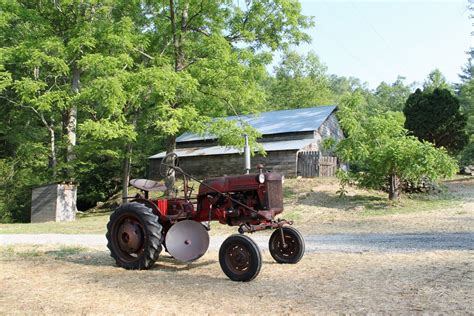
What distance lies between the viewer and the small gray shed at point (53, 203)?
19922 millimetres

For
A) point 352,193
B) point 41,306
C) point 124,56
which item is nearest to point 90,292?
point 41,306

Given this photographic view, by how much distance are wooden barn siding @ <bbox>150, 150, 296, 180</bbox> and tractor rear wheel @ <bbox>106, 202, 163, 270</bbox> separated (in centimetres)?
2049

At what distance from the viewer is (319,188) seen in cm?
2183

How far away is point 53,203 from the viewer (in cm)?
1989

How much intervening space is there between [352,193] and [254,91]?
655 cm

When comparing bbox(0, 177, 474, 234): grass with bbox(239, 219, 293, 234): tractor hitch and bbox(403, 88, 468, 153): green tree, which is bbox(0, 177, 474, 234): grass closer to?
bbox(239, 219, 293, 234): tractor hitch

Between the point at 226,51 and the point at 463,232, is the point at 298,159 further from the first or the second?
the point at 463,232

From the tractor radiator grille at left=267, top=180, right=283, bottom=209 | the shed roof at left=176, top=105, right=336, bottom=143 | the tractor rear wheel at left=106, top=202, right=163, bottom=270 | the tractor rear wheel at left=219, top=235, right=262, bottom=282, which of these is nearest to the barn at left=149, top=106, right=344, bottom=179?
the shed roof at left=176, top=105, right=336, bottom=143

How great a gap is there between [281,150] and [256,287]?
22.5 m

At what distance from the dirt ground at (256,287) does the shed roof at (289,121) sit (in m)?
21.5

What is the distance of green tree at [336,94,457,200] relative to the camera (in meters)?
17.3

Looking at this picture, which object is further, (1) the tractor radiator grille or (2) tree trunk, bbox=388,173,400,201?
(2) tree trunk, bbox=388,173,400,201

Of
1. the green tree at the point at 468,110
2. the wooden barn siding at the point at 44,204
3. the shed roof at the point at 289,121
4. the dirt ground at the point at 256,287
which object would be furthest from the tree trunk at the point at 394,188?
the green tree at the point at 468,110

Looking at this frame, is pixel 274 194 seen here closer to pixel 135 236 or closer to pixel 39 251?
pixel 135 236
